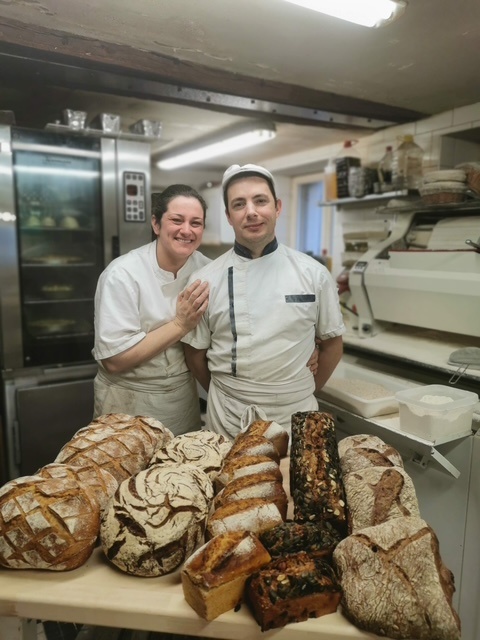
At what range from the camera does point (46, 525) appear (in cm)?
96

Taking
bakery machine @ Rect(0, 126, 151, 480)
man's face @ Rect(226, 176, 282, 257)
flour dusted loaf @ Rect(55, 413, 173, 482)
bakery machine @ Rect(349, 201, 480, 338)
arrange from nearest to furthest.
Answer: flour dusted loaf @ Rect(55, 413, 173, 482) → man's face @ Rect(226, 176, 282, 257) → bakery machine @ Rect(349, 201, 480, 338) → bakery machine @ Rect(0, 126, 151, 480)

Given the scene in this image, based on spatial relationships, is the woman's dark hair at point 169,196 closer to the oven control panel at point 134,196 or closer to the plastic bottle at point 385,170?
the oven control panel at point 134,196

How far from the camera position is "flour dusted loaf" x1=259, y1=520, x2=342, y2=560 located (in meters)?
0.96

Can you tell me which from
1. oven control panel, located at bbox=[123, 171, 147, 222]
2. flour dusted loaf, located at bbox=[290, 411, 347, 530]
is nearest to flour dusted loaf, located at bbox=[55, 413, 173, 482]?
flour dusted loaf, located at bbox=[290, 411, 347, 530]

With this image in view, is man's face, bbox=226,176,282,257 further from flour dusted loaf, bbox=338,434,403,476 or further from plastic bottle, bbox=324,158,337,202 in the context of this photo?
plastic bottle, bbox=324,158,337,202

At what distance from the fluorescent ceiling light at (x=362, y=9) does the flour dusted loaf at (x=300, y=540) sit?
1.62m

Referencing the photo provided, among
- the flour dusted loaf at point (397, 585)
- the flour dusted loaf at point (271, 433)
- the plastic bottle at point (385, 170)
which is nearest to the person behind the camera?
the flour dusted loaf at point (397, 585)

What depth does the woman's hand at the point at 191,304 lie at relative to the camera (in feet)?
5.95

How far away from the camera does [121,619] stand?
92 centimetres

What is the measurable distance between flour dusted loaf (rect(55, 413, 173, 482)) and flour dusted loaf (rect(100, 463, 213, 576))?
0.16 m

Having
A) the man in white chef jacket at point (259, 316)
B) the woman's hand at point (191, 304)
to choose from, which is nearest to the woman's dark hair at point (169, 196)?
the man in white chef jacket at point (259, 316)

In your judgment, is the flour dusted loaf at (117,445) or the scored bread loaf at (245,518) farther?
the flour dusted loaf at (117,445)

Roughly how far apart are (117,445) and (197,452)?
210mm

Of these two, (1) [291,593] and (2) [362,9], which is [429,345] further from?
(1) [291,593]
